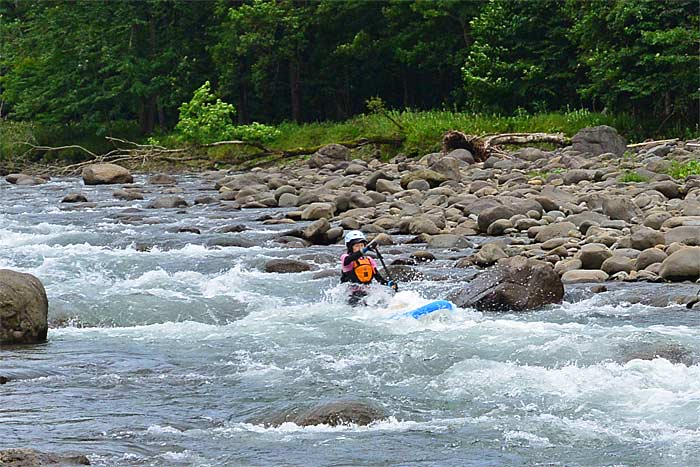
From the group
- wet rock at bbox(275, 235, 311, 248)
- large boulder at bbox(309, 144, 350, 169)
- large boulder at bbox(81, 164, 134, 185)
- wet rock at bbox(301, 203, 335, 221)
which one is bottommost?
large boulder at bbox(81, 164, 134, 185)

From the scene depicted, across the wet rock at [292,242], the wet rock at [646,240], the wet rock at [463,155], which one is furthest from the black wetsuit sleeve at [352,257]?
the wet rock at [463,155]

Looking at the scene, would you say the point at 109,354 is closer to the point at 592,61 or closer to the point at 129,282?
the point at 129,282

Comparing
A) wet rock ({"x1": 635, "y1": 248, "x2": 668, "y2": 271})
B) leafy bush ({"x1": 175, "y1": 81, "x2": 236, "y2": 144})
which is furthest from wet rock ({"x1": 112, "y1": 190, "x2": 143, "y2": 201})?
wet rock ({"x1": 635, "y1": 248, "x2": 668, "y2": 271})

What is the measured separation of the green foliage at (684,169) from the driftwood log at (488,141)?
17.3 ft

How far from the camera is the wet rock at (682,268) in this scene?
1104cm

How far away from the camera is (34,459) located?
5480mm

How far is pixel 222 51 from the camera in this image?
1423 inches

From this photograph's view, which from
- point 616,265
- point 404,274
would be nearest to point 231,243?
point 404,274

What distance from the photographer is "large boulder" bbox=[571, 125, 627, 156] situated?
22.7 metres

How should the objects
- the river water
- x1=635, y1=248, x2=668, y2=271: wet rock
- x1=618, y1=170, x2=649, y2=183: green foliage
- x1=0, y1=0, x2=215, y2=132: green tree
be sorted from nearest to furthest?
the river water → x1=635, y1=248, x2=668, y2=271: wet rock → x1=618, y1=170, x2=649, y2=183: green foliage → x1=0, y1=0, x2=215, y2=132: green tree

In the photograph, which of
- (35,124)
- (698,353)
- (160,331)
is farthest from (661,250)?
(35,124)

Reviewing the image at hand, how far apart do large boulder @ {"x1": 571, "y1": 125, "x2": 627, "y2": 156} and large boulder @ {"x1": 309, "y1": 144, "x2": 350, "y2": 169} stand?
5747 mm

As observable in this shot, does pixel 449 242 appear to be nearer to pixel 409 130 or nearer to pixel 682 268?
pixel 682 268

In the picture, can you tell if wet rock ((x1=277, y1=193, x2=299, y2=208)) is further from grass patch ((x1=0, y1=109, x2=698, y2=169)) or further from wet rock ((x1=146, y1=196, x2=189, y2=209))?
grass patch ((x1=0, y1=109, x2=698, y2=169))
